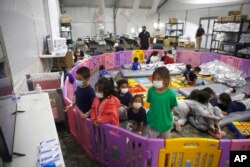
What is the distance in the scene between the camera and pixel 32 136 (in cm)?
152

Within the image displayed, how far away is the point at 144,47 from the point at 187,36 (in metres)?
6.20

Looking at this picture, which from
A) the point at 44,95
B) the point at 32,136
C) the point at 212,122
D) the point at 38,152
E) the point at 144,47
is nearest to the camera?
the point at 38,152

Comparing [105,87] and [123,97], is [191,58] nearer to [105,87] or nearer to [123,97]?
[123,97]

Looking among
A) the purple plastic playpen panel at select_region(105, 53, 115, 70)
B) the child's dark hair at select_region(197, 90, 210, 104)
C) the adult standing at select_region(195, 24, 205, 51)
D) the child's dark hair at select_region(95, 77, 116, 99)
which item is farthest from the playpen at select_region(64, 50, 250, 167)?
the adult standing at select_region(195, 24, 205, 51)

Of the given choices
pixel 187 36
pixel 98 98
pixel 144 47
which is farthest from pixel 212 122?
pixel 187 36

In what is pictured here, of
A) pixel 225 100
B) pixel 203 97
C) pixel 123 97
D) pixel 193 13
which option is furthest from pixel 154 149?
pixel 193 13

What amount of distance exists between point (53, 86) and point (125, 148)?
2165 mm

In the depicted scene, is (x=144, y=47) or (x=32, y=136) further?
(x=144, y=47)

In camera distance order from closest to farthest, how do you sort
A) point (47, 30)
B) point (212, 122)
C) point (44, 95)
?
1. point (44, 95)
2. point (212, 122)
3. point (47, 30)

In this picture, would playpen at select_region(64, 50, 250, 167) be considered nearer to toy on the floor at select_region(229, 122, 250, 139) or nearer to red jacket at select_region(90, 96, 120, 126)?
red jacket at select_region(90, 96, 120, 126)

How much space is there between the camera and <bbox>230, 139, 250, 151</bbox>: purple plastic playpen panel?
1.76 m

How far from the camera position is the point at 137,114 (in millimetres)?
2699

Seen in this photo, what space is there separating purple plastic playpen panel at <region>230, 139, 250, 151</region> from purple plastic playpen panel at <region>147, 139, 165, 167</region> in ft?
2.26

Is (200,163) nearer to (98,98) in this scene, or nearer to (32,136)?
(98,98)
